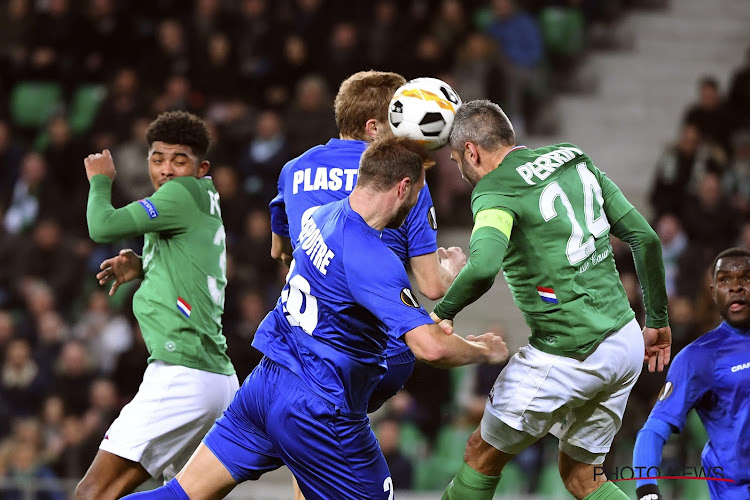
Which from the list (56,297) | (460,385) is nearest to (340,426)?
(460,385)

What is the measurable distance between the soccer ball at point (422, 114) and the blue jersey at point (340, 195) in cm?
24

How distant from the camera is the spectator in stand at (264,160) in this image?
41.5ft

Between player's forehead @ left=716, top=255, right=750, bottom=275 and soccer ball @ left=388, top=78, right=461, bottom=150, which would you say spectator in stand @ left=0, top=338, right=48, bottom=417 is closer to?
→ soccer ball @ left=388, top=78, right=461, bottom=150

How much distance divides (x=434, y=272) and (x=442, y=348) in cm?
97

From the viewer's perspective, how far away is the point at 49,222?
43.3ft

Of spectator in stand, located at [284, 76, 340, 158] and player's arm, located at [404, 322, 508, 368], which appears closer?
player's arm, located at [404, 322, 508, 368]

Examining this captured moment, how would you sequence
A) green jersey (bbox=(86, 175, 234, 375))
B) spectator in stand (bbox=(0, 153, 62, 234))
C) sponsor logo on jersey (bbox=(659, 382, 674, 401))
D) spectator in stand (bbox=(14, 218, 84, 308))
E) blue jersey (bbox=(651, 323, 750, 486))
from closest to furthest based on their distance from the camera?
blue jersey (bbox=(651, 323, 750, 486)) → sponsor logo on jersey (bbox=(659, 382, 674, 401)) → green jersey (bbox=(86, 175, 234, 375)) → spectator in stand (bbox=(14, 218, 84, 308)) → spectator in stand (bbox=(0, 153, 62, 234))

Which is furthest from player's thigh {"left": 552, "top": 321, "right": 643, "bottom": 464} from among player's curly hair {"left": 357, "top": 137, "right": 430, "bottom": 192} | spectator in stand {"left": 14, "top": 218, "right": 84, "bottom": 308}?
spectator in stand {"left": 14, "top": 218, "right": 84, "bottom": 308}

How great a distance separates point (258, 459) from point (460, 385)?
6.18 m

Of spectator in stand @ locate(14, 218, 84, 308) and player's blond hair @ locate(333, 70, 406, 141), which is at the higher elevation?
player's blond hair @ locate(333, 70, 406, 141)

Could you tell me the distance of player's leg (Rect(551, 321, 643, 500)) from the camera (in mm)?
5430

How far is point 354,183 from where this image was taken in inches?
221

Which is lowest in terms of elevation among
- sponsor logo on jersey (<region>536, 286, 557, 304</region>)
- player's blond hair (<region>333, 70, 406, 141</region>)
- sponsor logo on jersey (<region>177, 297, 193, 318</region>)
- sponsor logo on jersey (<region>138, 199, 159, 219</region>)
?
sponsor logo on jersey (<region>177, 297, 193, 318</region>)

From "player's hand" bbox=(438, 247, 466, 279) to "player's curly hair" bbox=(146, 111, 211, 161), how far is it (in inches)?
62.8
